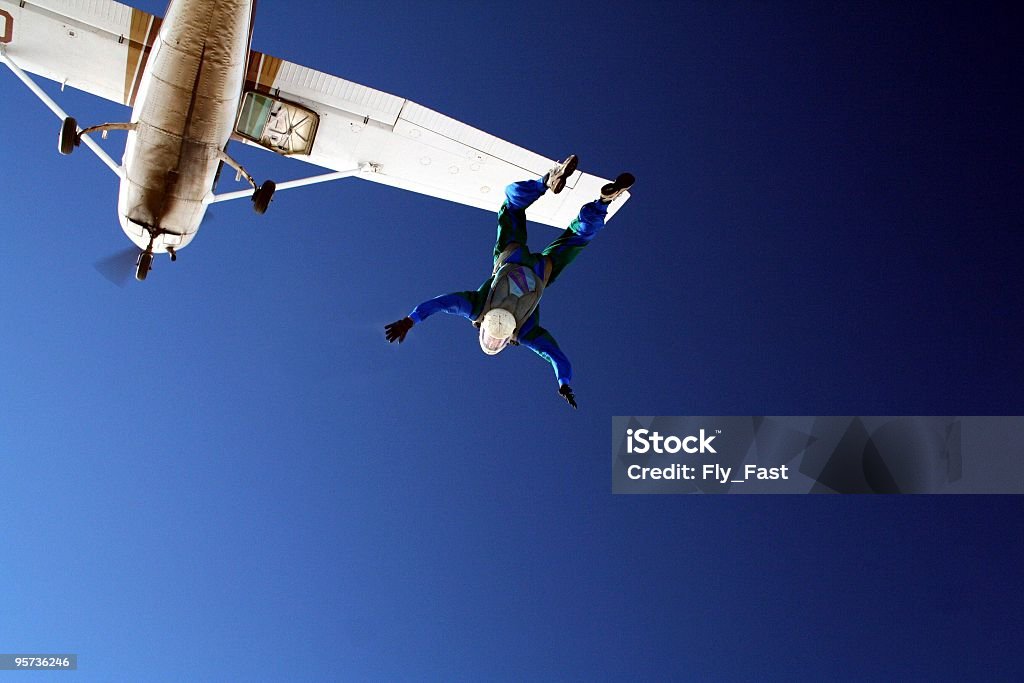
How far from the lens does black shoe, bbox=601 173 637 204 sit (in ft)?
31.6

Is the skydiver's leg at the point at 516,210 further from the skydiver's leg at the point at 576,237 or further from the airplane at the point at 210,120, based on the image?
the airplane at the point at 210,120

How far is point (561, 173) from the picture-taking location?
985cm

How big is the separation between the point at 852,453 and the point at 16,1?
39.1 feet

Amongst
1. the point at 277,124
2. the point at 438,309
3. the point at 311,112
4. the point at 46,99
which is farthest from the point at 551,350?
the point at 46,99

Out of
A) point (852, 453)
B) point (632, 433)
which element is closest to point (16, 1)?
point (632, 433)

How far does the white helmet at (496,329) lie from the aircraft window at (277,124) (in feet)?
15.3

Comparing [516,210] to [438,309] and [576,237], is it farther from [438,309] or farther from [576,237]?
[438,309]

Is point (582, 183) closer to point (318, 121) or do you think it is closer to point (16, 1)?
point (318, 121)

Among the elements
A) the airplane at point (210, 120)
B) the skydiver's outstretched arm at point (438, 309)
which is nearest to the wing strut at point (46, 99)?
the airplane at point (210, 120)

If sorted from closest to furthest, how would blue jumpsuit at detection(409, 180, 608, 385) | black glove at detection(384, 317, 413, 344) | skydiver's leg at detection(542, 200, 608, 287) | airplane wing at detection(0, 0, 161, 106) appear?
black glove at detection(384, 317, 413, 344) < blue jumpsuit at detection(409, 180, 608, 385) < skydiver's leg at detection(542, 200, 608, 287) < airplane wing at detection(0, 0, 161, 106)

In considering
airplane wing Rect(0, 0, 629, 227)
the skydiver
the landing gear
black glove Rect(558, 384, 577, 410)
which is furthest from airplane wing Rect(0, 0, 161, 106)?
black glove Rect(558, 384, 577, 410)

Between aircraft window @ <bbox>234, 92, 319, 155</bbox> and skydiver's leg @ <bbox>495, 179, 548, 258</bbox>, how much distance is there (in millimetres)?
3892

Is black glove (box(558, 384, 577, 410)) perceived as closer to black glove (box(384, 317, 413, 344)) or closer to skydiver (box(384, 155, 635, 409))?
skydiver (box(384, 155, 635, 409))

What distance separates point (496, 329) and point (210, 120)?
13.3 ft
